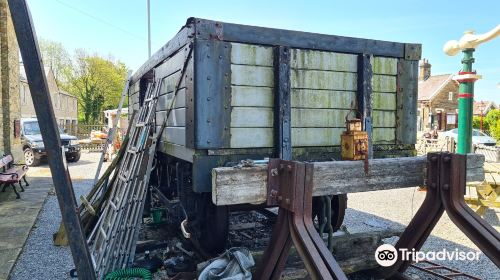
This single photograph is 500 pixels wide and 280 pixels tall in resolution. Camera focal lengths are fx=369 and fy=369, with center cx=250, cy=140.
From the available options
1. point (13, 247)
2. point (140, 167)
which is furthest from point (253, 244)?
point (13, 247)

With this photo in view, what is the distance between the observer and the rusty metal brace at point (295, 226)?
2334 millimetres

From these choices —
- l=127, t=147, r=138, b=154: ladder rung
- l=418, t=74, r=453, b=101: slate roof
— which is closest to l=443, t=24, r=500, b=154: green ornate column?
l=127, t=147, r=138, b=154: ladder rung

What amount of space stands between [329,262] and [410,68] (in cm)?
258

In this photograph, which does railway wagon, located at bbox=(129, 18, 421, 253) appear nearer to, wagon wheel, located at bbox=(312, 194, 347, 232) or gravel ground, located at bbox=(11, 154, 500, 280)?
wagon wheel, located at bbox=(312, 194, 347, 232)

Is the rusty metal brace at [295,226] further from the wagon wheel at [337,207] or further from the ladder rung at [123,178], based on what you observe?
the ladder rung at [123,178]

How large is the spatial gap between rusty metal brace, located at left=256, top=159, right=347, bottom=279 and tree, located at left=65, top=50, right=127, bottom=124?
46.5 metres

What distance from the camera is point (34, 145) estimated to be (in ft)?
50.0

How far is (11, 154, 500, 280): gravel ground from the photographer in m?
4.32

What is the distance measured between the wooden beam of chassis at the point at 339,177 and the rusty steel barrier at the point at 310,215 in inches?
3.6

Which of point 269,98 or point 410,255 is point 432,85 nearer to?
point 410,255

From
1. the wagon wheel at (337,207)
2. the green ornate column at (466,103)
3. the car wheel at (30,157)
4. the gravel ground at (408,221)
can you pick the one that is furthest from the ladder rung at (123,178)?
the car wheel at (30,157)

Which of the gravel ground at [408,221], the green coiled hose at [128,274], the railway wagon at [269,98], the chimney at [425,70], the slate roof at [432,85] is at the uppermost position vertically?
the chimney at [425,70]

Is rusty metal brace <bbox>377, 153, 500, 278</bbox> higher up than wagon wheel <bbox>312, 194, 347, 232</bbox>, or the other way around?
rusty metal brace <bbox>377, 153, 500, 278</bbox>

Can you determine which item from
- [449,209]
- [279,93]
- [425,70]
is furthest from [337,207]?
[425,70]
